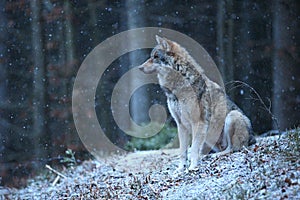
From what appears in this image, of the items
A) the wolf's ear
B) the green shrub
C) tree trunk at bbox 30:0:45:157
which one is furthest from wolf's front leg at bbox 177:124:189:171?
tree trunk at bbox 30:0:45:157

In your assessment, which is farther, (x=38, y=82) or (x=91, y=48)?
(x=91, y=48)

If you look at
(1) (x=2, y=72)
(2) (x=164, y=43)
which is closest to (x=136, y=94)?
(1) (x=2, y=72)

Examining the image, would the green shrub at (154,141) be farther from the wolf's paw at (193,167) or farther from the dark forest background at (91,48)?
the wolf's paw at (193,167)

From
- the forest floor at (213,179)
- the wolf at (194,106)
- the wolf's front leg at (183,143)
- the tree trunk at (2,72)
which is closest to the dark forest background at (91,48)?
the tree trunk at (2,72)

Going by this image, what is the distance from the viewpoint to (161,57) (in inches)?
252

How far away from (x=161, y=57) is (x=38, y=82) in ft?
20.1

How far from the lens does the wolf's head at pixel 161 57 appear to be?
6.37 m

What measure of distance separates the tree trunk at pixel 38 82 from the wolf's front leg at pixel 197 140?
6.27 m

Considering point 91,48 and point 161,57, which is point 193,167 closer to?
point 161,57

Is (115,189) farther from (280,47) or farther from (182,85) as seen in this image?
(280,47)

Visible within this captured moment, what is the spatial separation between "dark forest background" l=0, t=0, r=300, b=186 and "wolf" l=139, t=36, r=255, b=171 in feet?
18.2

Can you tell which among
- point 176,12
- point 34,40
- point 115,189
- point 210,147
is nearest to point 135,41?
point 176,12

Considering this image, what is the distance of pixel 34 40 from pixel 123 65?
2.50 meters

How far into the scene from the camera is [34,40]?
468 inches
